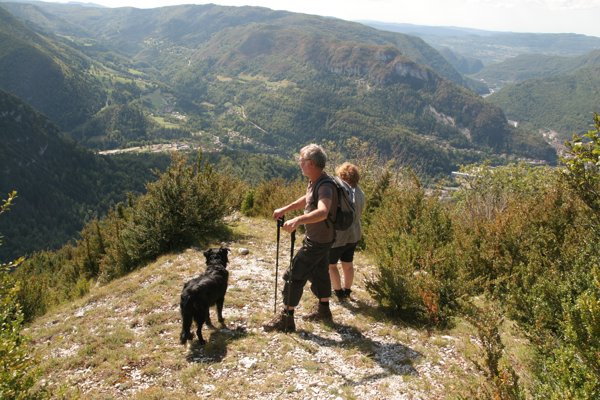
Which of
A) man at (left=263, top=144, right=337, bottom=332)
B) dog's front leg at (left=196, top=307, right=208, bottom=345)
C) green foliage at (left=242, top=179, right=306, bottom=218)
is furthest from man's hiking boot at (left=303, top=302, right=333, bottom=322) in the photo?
green foliage at (left=242, top=179, right=306, bottom=218)

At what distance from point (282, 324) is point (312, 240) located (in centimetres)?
129

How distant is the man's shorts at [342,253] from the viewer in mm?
5477

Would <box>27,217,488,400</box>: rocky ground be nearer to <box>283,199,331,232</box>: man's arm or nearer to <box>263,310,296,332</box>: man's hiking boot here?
<box>263,310,296,332</box>: man's hiking boot

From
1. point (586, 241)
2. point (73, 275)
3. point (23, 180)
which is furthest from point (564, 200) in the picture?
point (23, 180)

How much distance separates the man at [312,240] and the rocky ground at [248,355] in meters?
0.26

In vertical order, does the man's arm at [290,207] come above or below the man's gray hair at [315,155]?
below

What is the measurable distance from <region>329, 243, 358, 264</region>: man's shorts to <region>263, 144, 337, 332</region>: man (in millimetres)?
511

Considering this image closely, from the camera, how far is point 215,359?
4.45m

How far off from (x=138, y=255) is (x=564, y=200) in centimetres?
869

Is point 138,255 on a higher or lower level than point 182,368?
lower

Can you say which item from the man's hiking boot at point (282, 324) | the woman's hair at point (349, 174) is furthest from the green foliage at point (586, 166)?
the man's hiking boot at point (282, 324)

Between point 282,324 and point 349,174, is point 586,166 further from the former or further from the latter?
point 282,324

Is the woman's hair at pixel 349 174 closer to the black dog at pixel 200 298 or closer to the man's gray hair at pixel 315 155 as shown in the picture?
the man's gray hair at pixel 315 155

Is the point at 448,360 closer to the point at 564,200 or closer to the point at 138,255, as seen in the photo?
the point at 564,200
